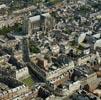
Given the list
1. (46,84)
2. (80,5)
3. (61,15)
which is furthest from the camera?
(80,5)

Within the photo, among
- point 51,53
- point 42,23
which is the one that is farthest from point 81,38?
point 51,53

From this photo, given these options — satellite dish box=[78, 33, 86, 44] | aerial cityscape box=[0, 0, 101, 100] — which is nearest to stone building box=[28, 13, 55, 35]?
aerial cityscape box=[0, 0, 101, 100]

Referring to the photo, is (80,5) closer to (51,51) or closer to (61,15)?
(61,15)

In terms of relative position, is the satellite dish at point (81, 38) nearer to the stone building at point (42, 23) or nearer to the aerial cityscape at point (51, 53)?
the aerial cityscape at point (51, 53)

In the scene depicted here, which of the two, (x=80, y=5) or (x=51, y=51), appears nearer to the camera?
(x=51, y=51)

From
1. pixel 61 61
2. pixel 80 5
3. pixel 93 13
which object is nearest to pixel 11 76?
pixel 61 61

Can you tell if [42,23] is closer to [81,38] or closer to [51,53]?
[81,38]

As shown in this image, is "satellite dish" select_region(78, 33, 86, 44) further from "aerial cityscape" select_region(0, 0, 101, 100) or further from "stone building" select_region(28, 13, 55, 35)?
"stone building" select_region(28, 13, 55, 35)

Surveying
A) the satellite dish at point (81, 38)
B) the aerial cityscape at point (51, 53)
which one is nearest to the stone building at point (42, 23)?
the aerial cityscape at point (51, 53)
